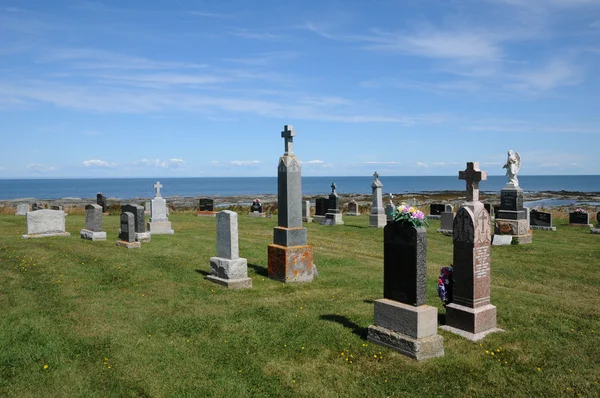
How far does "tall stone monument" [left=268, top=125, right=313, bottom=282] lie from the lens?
11.5 m

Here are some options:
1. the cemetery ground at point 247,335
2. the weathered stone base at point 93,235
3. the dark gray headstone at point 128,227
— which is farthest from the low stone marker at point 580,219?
the weathered stone base at point 93,235

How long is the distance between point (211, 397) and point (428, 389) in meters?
2.74

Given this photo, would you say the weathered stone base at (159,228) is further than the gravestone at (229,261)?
Yes

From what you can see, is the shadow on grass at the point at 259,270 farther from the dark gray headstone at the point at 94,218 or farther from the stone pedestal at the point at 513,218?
the stone pedestal at the point at 513,218

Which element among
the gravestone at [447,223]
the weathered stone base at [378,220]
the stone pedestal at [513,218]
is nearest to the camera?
the stone pedestal at [513,218]

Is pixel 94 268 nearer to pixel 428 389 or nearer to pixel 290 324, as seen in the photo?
pixel 290 324

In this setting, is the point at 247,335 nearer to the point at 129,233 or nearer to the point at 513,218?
the point at 129,233

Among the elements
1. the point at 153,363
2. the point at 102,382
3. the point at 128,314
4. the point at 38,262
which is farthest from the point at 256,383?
the point at 38,262

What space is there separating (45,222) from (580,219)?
2616 centimetres

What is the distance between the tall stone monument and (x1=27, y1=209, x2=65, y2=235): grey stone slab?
32.2 feet

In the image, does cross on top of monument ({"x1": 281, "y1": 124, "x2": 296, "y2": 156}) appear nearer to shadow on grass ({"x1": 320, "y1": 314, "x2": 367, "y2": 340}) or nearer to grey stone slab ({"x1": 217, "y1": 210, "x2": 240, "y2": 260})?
grey stone slab ({"x1": 217, "y1": 210, "x2": 240, "y2": 260})

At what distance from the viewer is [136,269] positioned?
38.8 ft

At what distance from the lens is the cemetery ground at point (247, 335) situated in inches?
233

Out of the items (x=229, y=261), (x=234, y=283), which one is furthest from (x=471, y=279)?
(x=229, y=261)
